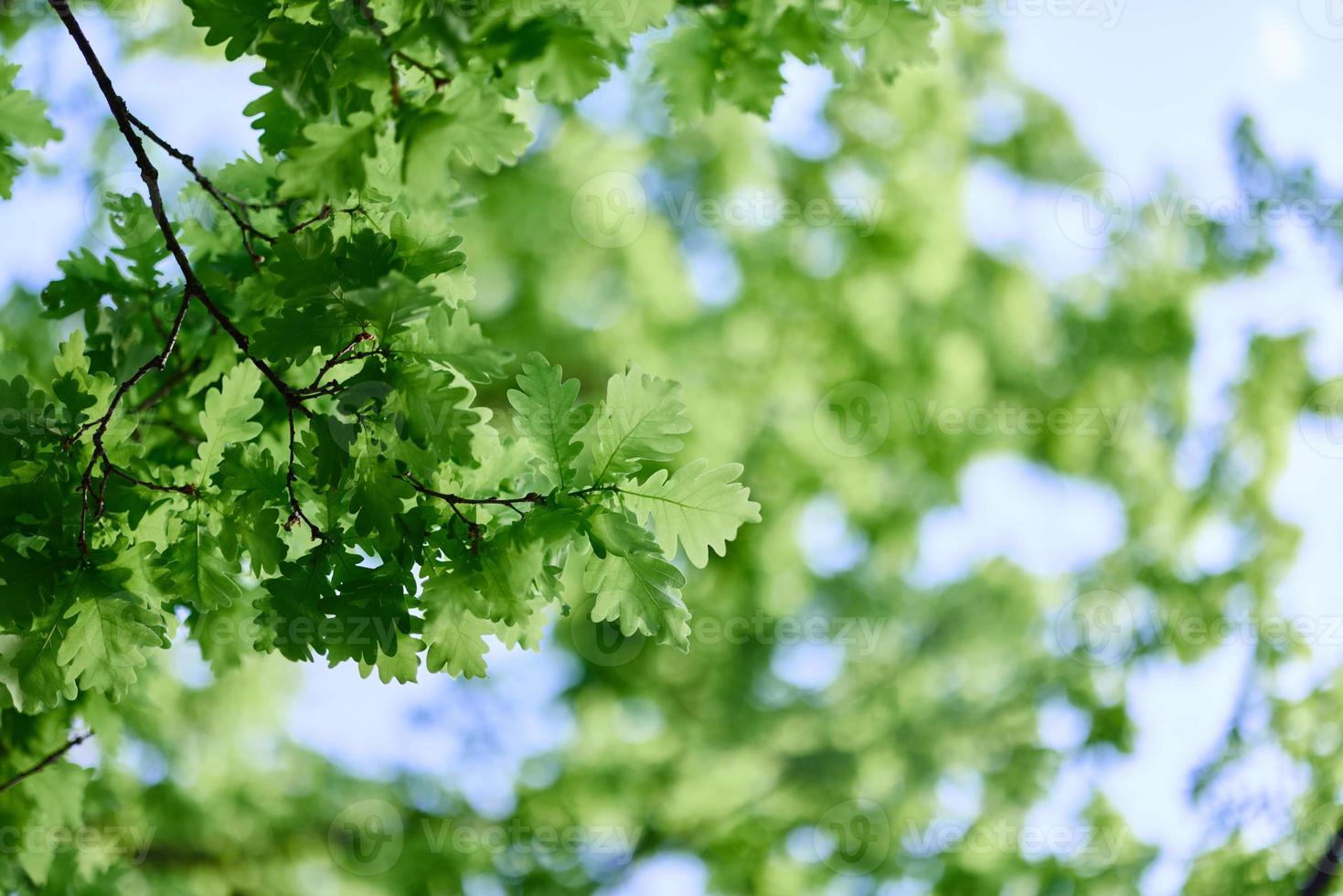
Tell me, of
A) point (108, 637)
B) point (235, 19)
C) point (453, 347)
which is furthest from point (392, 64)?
point (108, 637)

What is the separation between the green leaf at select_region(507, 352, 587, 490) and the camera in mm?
1727

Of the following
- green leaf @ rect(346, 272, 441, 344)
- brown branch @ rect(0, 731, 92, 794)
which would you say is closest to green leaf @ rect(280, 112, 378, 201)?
green leaf @ rect(346, 272, 441, 344)

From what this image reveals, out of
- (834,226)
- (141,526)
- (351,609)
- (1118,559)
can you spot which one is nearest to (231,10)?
(141,526)

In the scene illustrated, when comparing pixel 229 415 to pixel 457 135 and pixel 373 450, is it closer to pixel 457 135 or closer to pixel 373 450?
pixel 373 450

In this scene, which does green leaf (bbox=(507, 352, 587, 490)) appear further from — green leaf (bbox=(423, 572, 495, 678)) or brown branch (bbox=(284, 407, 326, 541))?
brown branch (bbox=(284, 407, 326, 541))

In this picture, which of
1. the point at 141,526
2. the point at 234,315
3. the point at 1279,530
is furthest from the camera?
the point at 1279,530

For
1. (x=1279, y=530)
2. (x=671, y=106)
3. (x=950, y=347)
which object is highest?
(x=950, y=347)

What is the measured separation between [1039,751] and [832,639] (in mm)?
1601

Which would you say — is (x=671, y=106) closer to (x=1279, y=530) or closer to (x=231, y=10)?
(x=231, y=10)

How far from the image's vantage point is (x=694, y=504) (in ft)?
5.90

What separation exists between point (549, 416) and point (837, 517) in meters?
6.61

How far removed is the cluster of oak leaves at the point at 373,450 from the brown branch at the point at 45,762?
0.59m

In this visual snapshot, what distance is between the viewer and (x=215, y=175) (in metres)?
2.46

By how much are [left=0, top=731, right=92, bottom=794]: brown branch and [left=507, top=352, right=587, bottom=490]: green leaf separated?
155 centimetres
